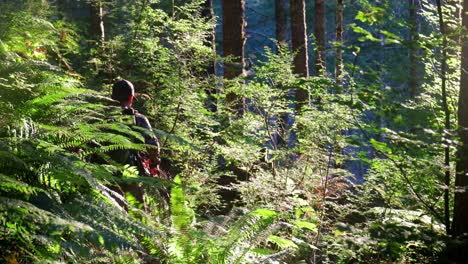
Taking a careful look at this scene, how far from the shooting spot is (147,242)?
173 inches

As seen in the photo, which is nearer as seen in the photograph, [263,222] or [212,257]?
[212,257]

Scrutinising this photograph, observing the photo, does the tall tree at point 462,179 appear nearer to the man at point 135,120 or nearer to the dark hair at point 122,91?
the man at point 135,120

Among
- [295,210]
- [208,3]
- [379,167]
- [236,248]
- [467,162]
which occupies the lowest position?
[295,210]

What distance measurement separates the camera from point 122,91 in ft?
20.5

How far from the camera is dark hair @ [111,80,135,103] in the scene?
6211mm

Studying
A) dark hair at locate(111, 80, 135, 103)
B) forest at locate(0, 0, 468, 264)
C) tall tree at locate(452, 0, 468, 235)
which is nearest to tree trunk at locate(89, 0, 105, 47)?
forest at locate(0, 0, 468, 264)

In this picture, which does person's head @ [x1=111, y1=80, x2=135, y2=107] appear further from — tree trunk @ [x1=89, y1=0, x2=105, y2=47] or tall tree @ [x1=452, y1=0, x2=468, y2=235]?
tree trunk @ [x1=89, y1=0, x2=105, y2=47]

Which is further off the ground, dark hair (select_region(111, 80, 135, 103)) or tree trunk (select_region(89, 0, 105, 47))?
tree trunk (select_region(89, 0, 105, 47))

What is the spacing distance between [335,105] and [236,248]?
3286 millimetres

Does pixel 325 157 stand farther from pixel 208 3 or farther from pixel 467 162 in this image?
pixel 208 3

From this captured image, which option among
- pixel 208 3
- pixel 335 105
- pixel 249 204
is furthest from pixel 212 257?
pixel 208 3

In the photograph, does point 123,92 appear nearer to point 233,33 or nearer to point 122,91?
point 122,91

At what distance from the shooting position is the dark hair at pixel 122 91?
6211mm

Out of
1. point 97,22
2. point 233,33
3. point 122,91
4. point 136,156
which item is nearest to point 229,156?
point 136,156
